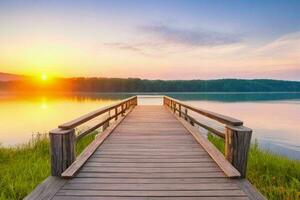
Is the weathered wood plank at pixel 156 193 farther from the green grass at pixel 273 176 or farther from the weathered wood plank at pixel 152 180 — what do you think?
the green grass at pixel 273 176

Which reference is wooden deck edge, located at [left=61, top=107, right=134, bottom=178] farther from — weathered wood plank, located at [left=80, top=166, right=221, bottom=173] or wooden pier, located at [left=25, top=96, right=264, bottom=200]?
weathered wood plank, located at [left=80, top=166, right=221, bottom=173]

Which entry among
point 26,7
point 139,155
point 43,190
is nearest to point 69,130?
point 43,190

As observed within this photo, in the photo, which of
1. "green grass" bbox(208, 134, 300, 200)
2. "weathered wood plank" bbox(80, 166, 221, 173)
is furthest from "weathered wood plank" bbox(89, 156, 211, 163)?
"green grass" bbox(208, 134, 300, 200)

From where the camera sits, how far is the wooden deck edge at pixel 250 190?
3.21 m

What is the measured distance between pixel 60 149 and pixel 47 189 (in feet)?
2.18

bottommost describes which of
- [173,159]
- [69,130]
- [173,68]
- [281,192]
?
[281,192]

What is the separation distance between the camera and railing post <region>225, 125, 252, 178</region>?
4059 mm

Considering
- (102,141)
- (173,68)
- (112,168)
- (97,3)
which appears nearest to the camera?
(112,168)

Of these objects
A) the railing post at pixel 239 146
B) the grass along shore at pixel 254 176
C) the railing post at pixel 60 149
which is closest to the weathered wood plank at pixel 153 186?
the railing post at pixel 60 149

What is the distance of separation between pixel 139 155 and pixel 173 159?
66 centimetres

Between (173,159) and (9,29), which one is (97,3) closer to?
(9,29)

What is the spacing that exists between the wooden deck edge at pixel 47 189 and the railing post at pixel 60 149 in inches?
6.2

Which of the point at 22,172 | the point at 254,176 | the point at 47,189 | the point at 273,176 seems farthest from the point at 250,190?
the point at 22,172

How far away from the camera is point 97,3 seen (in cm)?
1688
